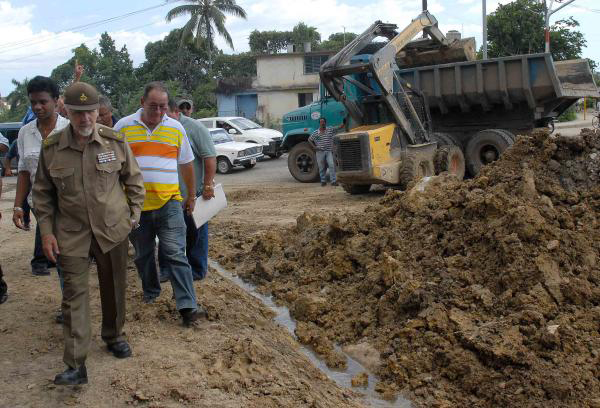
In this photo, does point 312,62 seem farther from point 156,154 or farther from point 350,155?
point 156,154

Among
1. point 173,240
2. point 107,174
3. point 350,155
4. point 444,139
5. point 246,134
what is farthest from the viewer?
point 246,134

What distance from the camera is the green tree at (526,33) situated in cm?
3167

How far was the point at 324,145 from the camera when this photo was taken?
14.0 metres

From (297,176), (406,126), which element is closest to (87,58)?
(297,176)

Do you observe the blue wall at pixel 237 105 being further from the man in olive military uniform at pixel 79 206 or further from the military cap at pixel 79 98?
the military cap at pixel 79 98

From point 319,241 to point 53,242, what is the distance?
407 centimetres

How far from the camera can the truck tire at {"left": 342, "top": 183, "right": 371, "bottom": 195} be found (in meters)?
12.7

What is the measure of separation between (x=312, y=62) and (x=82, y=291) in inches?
1439

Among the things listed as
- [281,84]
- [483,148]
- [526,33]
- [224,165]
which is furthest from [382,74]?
[281,84]

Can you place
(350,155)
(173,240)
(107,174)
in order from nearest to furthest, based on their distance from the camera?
(107,174)
(173,240)
(350,155)

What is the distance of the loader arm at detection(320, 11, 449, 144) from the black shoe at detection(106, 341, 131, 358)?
8.17 metres

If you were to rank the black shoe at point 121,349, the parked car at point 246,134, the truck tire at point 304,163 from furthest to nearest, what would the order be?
1. the parked car at point 246,134
2. the truck tire at point 304,163
3. the black shoe at point 121,349

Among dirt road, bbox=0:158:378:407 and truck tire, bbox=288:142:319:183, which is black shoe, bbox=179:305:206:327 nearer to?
dirt road, bbox=0:158:378:407

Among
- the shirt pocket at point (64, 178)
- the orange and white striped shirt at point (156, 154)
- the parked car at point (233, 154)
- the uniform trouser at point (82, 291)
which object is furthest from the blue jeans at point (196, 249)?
the parked car at point (233, 154)
